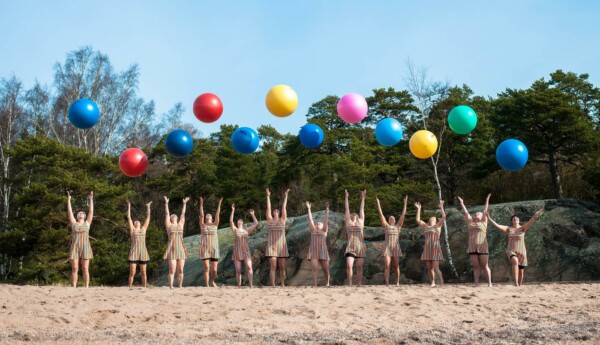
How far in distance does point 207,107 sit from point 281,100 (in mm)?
1710

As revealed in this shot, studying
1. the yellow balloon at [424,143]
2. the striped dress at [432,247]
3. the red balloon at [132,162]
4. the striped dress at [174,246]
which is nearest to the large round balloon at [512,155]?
the yellow balloon at [424,143]

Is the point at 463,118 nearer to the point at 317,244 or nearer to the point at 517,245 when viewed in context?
the point at 517,245

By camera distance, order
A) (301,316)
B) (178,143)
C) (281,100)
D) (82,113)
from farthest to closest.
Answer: (178,143)
(281,100)
(82,113)
(301,316)

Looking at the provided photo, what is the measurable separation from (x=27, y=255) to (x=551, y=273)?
17056 mm

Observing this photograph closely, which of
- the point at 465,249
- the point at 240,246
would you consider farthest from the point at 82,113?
the point at 465,249

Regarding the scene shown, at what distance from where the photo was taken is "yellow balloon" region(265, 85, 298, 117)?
42.3 ft

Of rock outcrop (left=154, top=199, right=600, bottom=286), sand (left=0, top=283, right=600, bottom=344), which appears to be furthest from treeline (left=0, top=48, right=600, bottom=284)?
sand (left=0, top=283, right=600, bottom=344)

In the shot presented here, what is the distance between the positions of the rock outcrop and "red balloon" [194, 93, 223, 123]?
7.62 m

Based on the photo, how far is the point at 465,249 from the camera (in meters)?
18.6

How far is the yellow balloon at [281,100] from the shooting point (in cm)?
1289

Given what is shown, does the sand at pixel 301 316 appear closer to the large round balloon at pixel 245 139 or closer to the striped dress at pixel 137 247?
the striped dress at pixel 137 247

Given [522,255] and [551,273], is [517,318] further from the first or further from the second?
[551,273]

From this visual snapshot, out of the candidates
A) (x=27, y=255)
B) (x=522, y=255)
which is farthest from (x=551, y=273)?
(x=27, y=255)

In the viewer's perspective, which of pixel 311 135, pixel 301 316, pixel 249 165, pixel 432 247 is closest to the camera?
pixel 301 316
